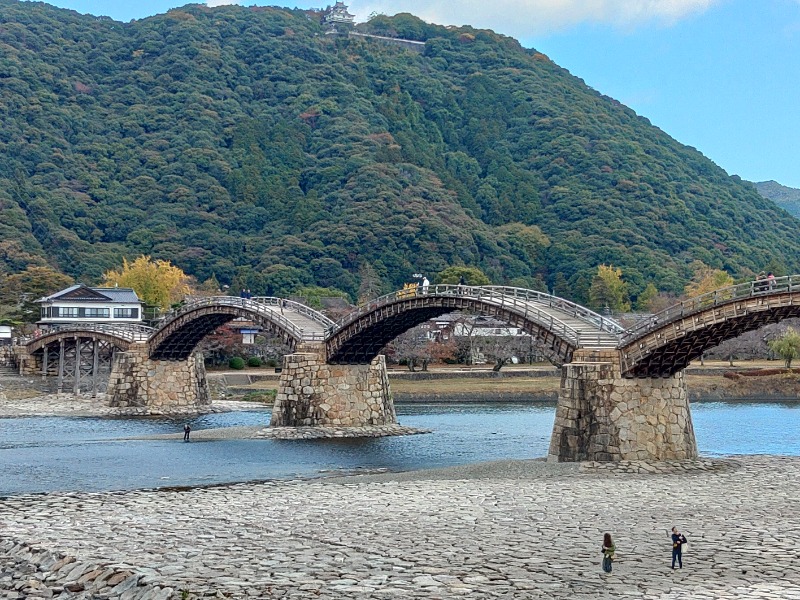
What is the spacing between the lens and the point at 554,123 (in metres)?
193

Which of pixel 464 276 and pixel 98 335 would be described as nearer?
pixel 98 335

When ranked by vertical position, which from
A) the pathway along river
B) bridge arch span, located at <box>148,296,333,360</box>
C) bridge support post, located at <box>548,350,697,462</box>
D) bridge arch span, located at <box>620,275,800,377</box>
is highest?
bridge arch span, located at <box>148,296,333,360</box>

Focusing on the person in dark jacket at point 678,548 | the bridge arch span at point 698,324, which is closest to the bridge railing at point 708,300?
the bridge arch span at point 698,324

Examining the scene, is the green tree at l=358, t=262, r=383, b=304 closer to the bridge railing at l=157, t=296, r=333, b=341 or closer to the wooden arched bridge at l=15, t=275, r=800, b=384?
the wooden arched bridge at l=15, t=275, r=800, b=384

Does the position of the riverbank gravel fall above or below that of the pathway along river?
below

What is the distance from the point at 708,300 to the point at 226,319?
38291 mm

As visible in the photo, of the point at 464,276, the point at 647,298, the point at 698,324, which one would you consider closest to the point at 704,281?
the point at 647,298

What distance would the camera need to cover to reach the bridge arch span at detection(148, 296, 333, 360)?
197 feet

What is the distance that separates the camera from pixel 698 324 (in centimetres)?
3722

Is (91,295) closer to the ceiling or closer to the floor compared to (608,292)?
closer to the floor

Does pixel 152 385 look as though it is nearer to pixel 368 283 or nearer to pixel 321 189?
pixel 368 283

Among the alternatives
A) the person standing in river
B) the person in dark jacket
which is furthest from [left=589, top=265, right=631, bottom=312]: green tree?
the person standing in river

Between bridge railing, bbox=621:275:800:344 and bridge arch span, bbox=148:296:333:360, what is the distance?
22.1 m

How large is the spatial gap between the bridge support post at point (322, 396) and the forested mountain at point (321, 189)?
76384 mm
